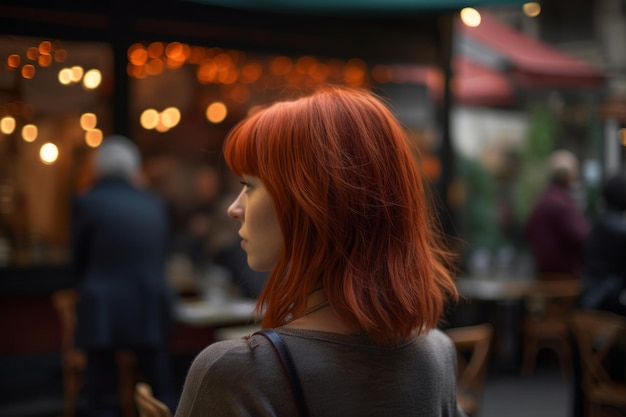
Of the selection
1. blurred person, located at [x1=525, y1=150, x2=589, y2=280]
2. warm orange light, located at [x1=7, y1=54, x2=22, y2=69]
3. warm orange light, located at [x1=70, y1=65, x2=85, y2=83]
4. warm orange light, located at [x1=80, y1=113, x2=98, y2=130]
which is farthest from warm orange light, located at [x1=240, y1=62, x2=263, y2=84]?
blurred person, located at [x1=525, y1=150, x2=589, y2=280]

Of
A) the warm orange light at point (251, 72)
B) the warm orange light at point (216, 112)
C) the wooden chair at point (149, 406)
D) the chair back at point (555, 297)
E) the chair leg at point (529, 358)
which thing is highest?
the warm orange light at point (251, 72)

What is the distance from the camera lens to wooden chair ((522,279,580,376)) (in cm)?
809

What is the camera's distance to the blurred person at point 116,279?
206 inches

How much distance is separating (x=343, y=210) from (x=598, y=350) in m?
3.78

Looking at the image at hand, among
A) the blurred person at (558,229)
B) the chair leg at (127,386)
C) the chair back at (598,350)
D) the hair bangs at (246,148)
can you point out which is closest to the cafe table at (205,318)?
the chair leg at (127,386)

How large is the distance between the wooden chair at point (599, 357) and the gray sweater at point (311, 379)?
338cm

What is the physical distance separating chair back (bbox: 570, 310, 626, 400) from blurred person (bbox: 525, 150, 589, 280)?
3.31 m

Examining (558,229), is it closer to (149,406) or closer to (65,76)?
(65,76)

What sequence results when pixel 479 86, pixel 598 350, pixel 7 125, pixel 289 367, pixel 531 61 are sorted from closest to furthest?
pixel 289 367, pixel 598 350, pixel 7 125, pixel 531 61, pixel 479 86

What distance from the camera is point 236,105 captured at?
9.58m

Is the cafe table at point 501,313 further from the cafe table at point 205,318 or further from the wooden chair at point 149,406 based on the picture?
the wooden chair at point 149,406

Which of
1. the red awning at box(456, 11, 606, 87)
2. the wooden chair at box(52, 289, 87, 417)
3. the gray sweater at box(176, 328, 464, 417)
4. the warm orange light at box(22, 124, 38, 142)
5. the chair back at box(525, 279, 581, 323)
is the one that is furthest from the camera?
the red awning at box(456, 11, 606, 87)

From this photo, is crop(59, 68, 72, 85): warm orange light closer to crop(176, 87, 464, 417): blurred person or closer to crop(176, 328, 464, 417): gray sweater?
crop(176, 87, 464, 417): blurred person

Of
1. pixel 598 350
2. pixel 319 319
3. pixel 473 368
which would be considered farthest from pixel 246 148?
pixel 598 350
